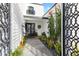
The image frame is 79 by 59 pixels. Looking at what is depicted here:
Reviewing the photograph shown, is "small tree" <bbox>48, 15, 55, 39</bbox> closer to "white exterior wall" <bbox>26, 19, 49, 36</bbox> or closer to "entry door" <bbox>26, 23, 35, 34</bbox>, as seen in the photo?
"white exterior wall" <bbox>26, 19, 49, 36</bbox>

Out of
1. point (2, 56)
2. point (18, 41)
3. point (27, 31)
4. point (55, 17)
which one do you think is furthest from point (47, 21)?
point (2, 56)

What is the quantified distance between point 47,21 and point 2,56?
0.54 m

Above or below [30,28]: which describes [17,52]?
below

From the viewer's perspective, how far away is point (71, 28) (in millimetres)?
1459

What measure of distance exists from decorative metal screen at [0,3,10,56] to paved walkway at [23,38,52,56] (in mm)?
184

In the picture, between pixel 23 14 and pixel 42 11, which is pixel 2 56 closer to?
pixel 23 14

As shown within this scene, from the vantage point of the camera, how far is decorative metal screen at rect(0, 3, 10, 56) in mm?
1429

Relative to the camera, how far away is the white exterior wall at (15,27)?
149cm

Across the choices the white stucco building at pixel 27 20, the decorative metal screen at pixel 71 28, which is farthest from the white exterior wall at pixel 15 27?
the decorative metal screen at pixel 71 28

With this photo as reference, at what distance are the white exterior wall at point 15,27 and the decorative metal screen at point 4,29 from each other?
1.5 inches

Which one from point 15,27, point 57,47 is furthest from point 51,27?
point 15,27

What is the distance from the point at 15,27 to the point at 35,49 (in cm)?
29

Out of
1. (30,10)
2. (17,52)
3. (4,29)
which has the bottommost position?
(17,52)

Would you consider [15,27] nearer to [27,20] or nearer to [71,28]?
[27,20]
